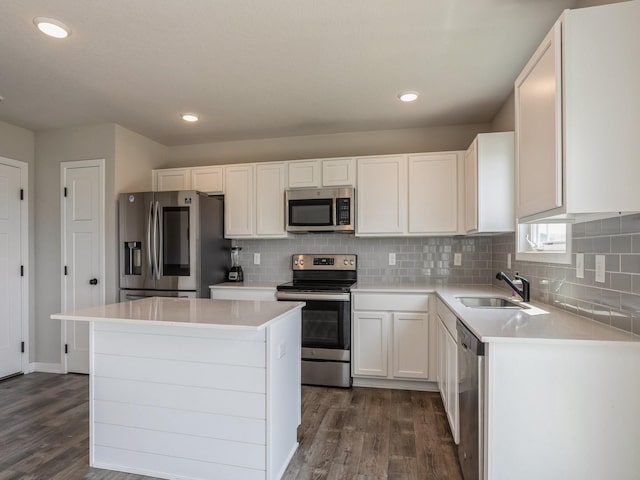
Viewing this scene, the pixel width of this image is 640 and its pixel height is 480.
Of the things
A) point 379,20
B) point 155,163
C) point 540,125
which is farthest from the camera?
point 155,163

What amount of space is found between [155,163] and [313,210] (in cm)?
201

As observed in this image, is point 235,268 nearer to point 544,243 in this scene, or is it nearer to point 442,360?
point 442,360

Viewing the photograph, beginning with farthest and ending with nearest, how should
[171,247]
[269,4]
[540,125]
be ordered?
[171,247] → [269,4] → [540,125]

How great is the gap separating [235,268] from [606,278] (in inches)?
130

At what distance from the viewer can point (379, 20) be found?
1982 mm

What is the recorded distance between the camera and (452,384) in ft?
7.54

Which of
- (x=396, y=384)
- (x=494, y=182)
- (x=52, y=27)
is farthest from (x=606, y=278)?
(x=52, y=27)

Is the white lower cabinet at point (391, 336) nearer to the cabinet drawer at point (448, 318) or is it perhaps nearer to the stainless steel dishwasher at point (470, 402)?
the cabinet drawer at point (448, 318)

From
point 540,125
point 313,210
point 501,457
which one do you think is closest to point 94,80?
point 313,210

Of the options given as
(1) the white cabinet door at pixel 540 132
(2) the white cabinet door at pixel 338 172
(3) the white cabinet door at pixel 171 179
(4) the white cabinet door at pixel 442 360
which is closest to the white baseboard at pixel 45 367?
(3) the white cabinet door at pixel 171 179

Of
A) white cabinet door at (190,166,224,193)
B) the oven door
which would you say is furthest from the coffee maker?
the oven door

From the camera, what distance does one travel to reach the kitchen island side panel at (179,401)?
1879 millimetres

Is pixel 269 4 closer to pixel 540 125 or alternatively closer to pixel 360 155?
pixel 540 125

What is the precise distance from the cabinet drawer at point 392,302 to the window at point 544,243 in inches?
33.4
